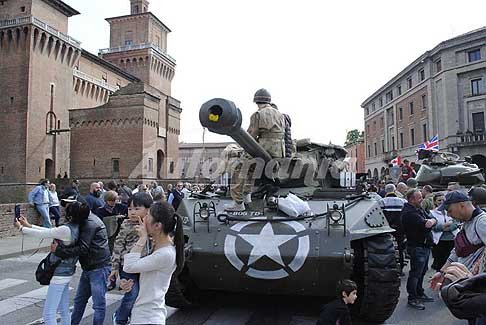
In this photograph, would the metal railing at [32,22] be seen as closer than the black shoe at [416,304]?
No

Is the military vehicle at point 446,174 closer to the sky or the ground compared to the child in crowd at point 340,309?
closer to the sky

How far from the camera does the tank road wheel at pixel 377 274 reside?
4902 mm

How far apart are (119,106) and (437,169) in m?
34.8

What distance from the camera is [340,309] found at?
3951mm

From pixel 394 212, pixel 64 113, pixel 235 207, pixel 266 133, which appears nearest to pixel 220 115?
pixel 235 207

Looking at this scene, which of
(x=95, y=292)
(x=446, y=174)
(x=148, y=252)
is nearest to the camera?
(x=148, y=252)

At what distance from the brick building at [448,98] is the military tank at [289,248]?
33.2m

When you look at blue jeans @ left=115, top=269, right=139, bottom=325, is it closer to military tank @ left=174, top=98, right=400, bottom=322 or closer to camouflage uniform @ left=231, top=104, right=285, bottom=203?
military tank @ left=174, top=98, right=400, bottom=322

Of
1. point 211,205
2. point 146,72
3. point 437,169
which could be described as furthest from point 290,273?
point 146,72

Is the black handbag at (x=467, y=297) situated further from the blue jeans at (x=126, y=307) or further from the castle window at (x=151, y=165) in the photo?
the castle window at (x=151, y=165)

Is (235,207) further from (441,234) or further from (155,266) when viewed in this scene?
(441,234)

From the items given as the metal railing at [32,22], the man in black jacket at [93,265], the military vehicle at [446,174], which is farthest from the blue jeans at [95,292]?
the metal railing at [32,22]

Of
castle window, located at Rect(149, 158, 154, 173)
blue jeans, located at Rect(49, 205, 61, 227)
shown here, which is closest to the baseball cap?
blue jeans, located at Rect(49, 205, 61, 227)

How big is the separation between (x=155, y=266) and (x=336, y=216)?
258 cm
